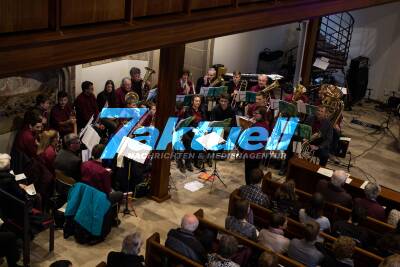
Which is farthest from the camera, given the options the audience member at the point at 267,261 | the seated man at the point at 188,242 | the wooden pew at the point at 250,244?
the seated man at the point at 188,242

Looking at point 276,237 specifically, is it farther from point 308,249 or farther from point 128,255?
point 128,255

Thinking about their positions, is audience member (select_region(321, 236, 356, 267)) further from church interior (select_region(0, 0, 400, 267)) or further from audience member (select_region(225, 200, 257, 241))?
audience member (select_region(225, 200, 257, 241))

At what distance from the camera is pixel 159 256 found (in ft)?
18.4

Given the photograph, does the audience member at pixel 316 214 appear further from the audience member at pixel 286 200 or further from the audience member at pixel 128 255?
the audience member at pixel 128 255

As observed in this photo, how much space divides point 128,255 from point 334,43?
11872 millimetres

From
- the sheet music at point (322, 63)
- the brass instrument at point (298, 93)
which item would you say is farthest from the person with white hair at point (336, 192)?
the sheet music at point (322, 63)

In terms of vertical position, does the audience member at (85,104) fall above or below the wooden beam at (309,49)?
below

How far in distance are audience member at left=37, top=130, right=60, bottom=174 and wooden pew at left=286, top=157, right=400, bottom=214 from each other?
359 centimetres

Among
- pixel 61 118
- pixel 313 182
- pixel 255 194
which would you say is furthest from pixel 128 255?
pixel 61 118

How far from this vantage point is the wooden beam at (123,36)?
4.23 metres

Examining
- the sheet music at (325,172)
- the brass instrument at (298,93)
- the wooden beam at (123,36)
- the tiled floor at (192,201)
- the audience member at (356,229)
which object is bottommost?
the tiled floor at (192,201)

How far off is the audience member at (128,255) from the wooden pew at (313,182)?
148 inches

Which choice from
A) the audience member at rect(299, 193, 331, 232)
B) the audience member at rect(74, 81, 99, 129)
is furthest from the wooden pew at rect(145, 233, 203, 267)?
the audience member at rect(74, 81, 99, 129)

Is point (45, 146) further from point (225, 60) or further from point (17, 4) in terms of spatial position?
point (225, 60)
